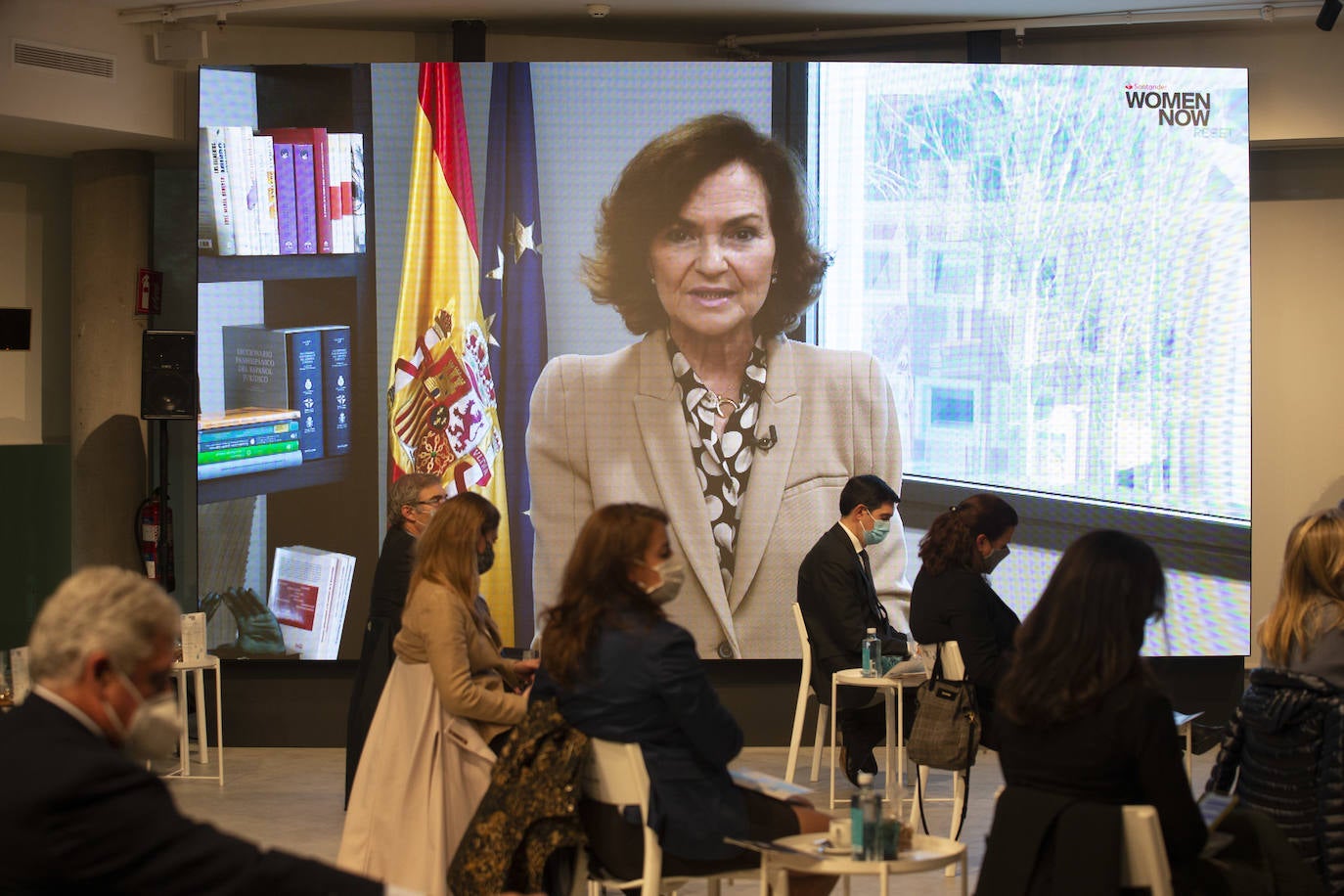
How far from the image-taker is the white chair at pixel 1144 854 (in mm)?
2875

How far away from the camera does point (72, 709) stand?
6.34 ft

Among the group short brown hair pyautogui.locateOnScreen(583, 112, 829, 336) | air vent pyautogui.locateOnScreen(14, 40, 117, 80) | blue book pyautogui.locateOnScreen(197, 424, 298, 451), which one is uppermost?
air vent pyautogui.locateOnScreen(14, 40, 117, 80)

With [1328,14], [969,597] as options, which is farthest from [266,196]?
[1328,14]

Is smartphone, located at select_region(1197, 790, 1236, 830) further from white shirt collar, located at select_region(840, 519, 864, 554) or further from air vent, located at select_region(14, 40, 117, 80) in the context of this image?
air vent, located at select_region(14, 40, 117, 80)

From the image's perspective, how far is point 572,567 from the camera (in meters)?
3.53

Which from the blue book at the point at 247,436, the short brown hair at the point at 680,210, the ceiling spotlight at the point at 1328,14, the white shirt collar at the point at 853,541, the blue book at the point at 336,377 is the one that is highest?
the ceiling spotlight at the point at 1328,14

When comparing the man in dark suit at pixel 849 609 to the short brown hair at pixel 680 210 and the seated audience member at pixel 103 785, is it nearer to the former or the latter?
the short brown hair at pixel 680 210

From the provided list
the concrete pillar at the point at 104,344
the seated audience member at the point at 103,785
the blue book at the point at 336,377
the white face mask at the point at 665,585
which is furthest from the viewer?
the concrete pillar at the point at 104,344

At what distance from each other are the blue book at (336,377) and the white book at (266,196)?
20.4 inches

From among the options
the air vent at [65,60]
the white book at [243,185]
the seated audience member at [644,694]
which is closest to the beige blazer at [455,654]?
the seated audience member at [644,694]

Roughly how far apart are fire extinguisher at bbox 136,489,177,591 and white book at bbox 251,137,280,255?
60.9 inches

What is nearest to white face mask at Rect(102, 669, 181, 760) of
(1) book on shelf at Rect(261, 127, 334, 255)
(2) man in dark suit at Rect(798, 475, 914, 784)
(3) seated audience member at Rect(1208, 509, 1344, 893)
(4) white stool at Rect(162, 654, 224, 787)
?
(3) seated audience member at Rect(1208, 509, 1344, 893)

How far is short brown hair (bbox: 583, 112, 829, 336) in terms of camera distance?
7332 millimetres

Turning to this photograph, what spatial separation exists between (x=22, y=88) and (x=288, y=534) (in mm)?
2579
